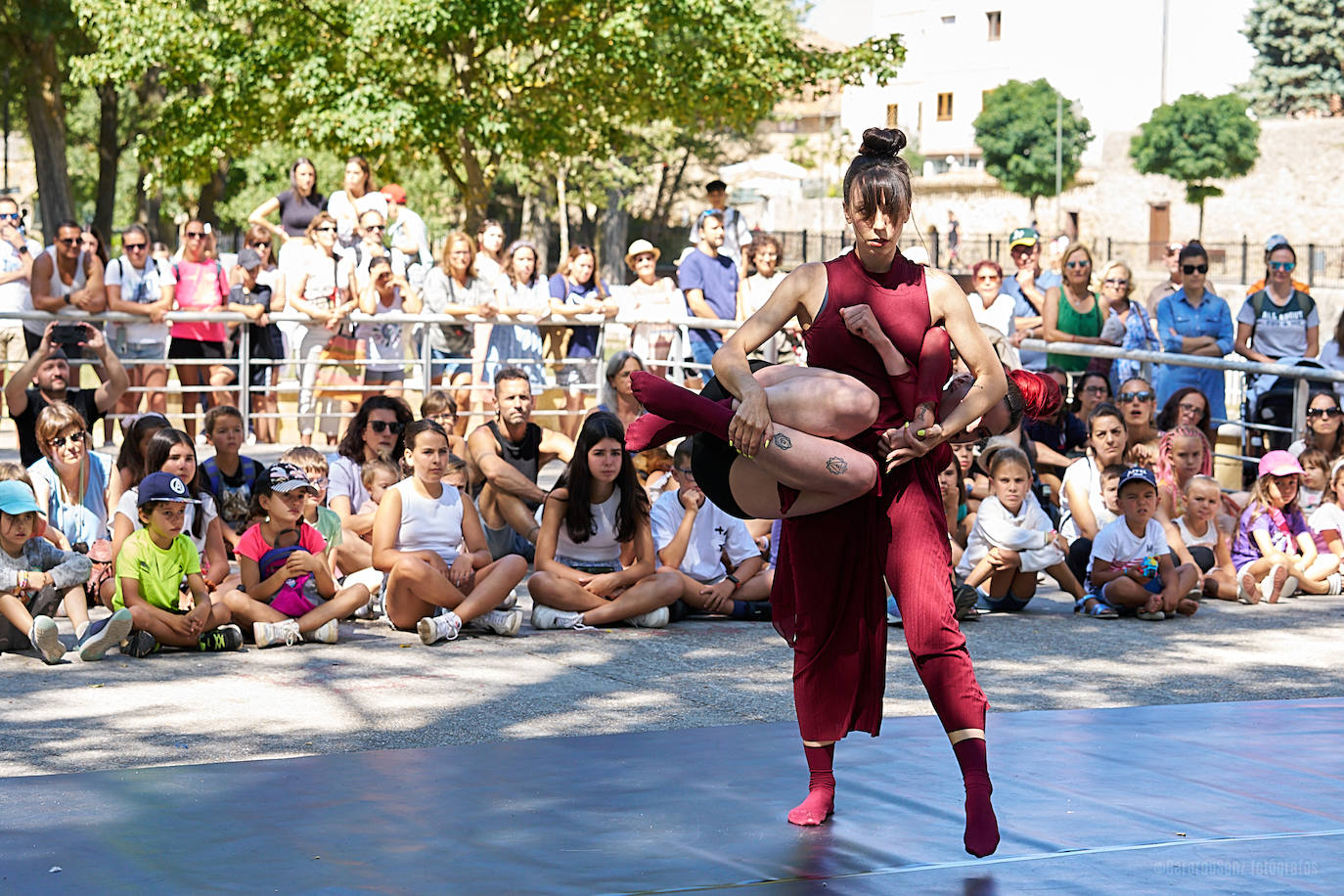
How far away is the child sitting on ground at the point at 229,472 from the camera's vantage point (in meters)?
7.94

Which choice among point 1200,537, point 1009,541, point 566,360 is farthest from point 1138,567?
point 566,360

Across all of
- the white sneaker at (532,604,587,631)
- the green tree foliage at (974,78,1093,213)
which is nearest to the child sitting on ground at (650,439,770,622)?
the white sneaker at (532,604,587,631)

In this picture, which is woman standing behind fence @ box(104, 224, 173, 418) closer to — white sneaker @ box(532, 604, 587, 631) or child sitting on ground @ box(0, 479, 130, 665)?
→ child sitting on ground @ box(0, 479, 130, 665)

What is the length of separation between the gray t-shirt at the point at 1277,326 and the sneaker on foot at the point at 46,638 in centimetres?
780

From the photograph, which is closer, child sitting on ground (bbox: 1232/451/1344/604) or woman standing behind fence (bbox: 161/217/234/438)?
child sitting on ground (bbox: 1232/451/1344/604)

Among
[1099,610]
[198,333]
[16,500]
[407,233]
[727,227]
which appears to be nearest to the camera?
[16,500]

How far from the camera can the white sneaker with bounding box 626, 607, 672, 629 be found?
760 cm

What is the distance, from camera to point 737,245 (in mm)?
13141

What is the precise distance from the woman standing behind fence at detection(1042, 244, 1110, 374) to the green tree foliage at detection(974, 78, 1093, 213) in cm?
4941

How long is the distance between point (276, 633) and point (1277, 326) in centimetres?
714

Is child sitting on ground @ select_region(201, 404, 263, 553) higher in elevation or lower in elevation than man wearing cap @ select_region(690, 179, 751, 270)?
lower

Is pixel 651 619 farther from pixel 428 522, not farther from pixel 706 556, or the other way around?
pixel 428 522

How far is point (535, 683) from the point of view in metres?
6.43

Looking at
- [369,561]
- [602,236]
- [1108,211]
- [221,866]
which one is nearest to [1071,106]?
[1108,211]
